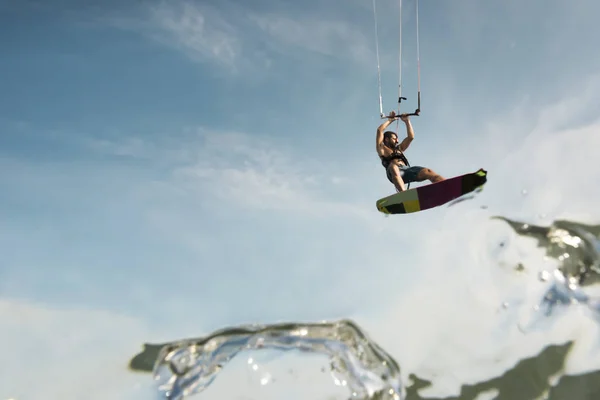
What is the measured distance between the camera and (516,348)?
39.0 feet

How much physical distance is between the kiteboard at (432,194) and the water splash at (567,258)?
1.97 meters

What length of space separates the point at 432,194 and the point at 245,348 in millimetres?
6086

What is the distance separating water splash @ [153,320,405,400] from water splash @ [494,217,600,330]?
4624 millimetres

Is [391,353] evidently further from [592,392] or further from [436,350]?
[592,392]

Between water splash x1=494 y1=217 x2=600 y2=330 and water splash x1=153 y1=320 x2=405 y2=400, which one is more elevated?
water splash x1=494 y1=217 x2=600 y2=330

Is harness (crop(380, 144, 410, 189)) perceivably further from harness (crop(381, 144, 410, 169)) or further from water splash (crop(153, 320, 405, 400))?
water splash (crop(153, 320, 405, 400))

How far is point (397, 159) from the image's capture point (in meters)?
8.30

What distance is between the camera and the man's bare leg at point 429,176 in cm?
772

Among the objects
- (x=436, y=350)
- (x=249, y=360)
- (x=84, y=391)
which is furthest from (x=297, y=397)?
(x=84, y=391)

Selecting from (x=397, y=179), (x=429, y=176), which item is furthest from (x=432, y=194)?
(x=397, y=179)

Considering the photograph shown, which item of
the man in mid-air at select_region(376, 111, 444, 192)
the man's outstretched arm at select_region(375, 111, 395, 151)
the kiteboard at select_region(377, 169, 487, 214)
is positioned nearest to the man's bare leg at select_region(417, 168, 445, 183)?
the man in mid-air at select_region(376, 111, 444, 192)

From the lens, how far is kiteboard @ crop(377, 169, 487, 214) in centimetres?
715

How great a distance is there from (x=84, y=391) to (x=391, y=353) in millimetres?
9271

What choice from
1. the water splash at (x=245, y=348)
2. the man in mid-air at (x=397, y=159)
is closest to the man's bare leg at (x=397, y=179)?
the man in mid-air at (x=397, y=159)
